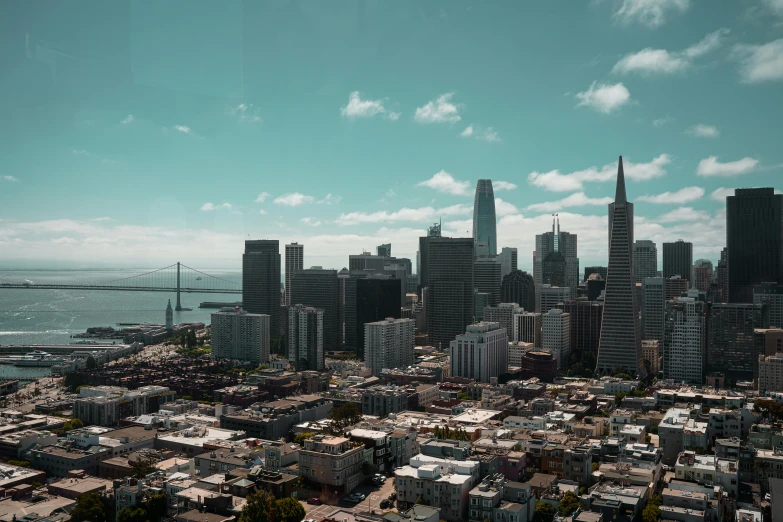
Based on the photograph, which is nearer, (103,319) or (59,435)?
(59,435)

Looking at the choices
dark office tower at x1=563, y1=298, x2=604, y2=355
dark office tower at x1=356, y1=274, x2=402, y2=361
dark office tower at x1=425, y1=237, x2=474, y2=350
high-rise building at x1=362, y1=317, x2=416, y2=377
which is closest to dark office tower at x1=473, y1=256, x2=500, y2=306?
dark office tower at x1=425, y1=237, x2=474, y2=350

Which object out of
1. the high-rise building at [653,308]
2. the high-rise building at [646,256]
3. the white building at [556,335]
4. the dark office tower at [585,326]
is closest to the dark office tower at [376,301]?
the white building at [556,335]

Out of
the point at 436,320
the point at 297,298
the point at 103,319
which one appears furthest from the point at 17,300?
the point at 436,320

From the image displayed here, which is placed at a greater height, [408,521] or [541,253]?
[541,253]

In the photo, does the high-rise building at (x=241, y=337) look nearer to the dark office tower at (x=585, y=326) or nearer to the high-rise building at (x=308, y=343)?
the high-rise building at (x=308, y=343)

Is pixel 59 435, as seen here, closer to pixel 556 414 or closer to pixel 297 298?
pixel 556 414

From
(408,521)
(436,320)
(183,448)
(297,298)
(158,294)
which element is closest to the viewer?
(408,521)
